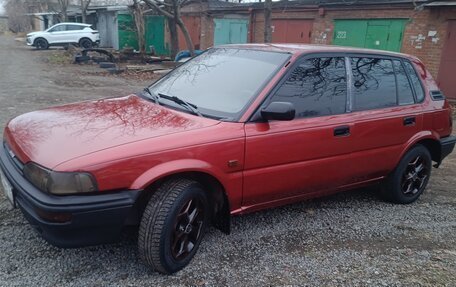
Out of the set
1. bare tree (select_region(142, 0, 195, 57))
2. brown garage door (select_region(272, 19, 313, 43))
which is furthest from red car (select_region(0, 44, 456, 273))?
bare tree (select_region(142, 0, 195, 57))

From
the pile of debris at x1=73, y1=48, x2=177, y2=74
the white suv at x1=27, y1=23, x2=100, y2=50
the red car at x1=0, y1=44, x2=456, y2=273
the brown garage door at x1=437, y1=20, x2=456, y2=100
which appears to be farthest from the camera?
the white suv at x1=27, y1=23, x2=100, y2=50

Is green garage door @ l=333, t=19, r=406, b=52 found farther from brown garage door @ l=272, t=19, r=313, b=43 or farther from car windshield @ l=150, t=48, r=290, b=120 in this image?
car windshield @ l=150, t=48, r=290, b=120

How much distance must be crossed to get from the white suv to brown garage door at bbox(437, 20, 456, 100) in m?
22.6

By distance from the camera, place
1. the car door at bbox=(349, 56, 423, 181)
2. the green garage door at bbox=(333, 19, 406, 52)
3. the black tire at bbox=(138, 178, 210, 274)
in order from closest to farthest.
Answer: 1. the black tire at bbox=(138, 178, 210, 274)
2. the car door at bbox=(349, 56, 423, 181)
3. the green garage door at bbox=(333, 19, 406, 52)

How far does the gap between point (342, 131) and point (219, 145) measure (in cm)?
133

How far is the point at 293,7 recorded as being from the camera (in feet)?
53.6

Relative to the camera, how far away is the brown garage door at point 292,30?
16.0 m

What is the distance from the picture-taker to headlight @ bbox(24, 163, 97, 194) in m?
2.42

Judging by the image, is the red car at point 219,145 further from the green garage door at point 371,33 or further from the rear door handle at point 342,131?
the green garage door at point 371,33

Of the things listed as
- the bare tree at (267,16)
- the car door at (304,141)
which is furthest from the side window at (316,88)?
the bare tree at (267,16)

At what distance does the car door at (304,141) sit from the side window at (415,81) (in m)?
1.06

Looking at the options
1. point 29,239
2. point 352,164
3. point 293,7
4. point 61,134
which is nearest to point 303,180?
point 352,164

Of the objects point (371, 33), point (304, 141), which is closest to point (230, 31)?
point (371, 33)

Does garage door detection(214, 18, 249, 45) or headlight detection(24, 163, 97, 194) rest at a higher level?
garage door detection(214, 18, 249, 45)
